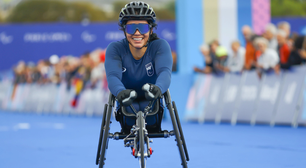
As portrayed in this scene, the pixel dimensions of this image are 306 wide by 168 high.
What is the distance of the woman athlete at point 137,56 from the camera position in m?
4.28

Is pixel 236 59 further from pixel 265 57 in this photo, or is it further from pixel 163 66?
pixel 163 66

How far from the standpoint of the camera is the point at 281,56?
10.6 m

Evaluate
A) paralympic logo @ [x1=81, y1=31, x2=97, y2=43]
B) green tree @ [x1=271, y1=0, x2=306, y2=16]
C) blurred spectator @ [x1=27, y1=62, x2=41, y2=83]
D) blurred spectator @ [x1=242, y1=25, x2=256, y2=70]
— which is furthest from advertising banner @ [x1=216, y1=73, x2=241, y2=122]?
green tree @ [x1=271, y1=0, x2=306, y2=16]

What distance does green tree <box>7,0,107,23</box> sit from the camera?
56.0 meters

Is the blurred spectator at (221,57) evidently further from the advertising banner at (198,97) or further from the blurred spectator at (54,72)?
the blurred spectator at (54,72)

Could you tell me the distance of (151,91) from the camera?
3.88m

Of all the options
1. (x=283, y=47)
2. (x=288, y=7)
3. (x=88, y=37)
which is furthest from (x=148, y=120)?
(x=288, y=7)

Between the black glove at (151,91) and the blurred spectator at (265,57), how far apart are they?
7.16 meters

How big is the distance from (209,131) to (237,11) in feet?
16.7

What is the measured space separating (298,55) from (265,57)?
0.81 metres

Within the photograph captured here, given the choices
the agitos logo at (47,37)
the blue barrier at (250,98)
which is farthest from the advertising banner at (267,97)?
the agitos logo at (47,37)

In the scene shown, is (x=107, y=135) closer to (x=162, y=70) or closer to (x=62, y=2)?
(x=162, y=70)

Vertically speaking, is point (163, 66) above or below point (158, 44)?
below

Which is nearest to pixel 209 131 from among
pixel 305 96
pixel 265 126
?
pixel 265 126
